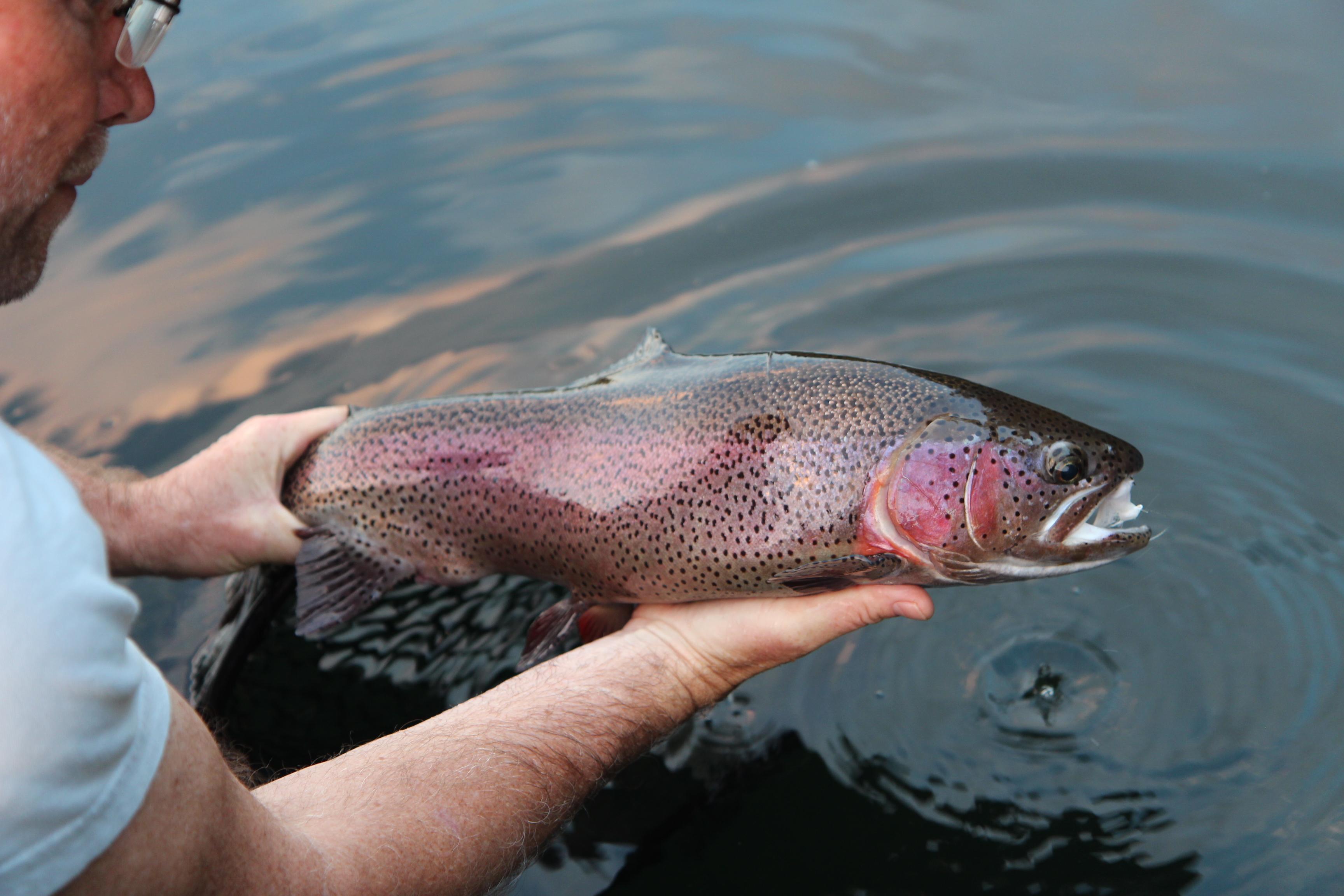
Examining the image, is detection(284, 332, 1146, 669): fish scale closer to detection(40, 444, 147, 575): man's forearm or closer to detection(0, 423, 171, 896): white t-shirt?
detection(40, 444, 147, 575): man's forearm

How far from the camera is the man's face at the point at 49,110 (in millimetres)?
2021

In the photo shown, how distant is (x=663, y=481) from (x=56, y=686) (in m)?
1.97

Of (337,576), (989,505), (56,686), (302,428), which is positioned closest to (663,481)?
(989,505)

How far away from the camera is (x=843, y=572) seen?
2986mm

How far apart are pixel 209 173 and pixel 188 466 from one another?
369 centimetres

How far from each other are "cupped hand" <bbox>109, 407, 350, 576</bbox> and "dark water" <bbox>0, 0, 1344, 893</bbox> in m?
0.44

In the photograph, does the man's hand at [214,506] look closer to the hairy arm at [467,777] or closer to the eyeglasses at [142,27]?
the hairy arm at [467,777]

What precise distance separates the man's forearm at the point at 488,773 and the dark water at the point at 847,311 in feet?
1.56

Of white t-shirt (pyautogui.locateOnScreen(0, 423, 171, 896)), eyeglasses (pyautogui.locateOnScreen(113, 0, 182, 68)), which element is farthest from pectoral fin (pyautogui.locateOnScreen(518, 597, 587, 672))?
eyeglasses (pyautogui.locateOnScreen(113, 0, 182, 68))

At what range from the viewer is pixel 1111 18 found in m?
6.84

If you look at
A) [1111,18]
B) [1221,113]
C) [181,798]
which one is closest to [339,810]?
[181,798]

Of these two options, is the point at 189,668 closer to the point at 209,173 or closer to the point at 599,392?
the point at 599,392

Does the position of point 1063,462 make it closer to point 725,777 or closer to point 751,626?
point 751,626

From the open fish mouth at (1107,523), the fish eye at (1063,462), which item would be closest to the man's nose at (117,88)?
the fish eye at (1063,462)
